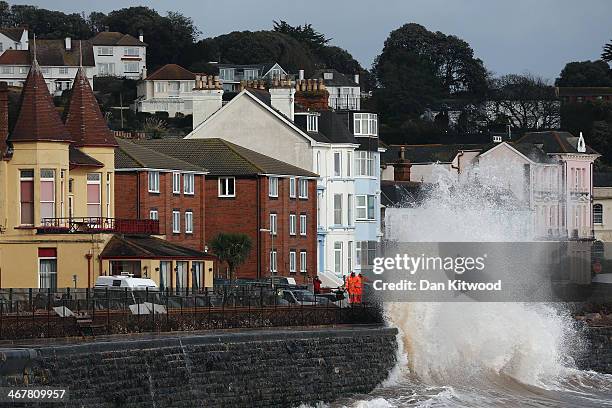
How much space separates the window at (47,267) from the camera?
6000 centimetres

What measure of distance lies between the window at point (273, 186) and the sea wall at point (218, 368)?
3015 centimetres

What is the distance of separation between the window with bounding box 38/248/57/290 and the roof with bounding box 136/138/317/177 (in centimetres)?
2021

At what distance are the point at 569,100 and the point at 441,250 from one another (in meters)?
132

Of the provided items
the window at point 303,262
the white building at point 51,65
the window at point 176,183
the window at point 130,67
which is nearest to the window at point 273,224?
the window at point 303,262

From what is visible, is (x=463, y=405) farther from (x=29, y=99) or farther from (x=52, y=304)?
(x=29, y=99)

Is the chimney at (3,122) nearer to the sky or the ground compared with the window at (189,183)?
nearer to the sky

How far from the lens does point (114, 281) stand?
5603 centimetres

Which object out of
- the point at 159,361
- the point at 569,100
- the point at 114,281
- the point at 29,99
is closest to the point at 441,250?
the point at 114,281

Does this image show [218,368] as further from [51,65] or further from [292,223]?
[51,65]

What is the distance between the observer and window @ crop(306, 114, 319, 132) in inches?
3479

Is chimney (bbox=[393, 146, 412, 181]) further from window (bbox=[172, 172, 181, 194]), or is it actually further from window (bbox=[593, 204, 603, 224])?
window (bbox=[172, 172, 181, 194])

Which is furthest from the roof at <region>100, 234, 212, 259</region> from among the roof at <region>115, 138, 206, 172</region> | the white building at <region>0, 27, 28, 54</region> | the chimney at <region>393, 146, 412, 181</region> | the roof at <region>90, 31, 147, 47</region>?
the white building at <region>0, 27, 28, 54</region>

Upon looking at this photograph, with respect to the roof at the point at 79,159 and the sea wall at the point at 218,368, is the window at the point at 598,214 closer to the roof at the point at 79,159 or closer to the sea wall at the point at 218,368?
the roof at the point at 79,159

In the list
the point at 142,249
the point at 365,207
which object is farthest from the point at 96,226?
the point at 365,207
